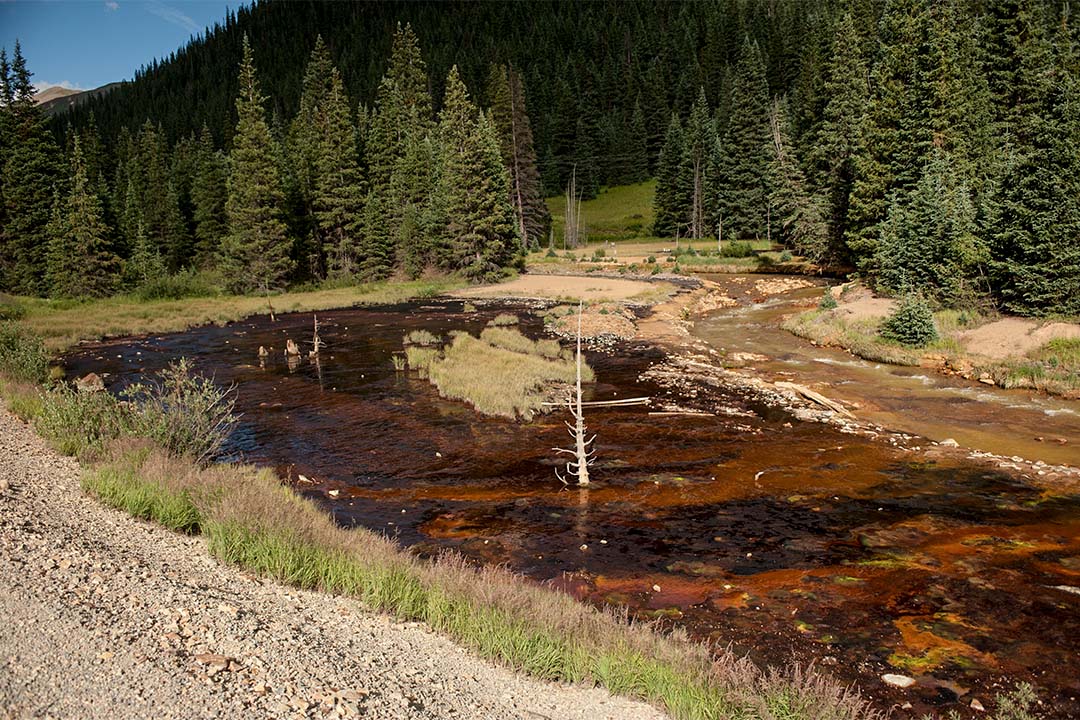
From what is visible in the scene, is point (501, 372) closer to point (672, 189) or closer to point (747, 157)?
point (747, 157)

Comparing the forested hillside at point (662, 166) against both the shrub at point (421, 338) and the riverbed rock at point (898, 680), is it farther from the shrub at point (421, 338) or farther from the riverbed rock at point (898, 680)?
the riverbed rock at point (898, 680)

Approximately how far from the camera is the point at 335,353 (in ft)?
101

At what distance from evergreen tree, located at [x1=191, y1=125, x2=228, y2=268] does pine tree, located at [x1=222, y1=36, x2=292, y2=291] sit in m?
12.9

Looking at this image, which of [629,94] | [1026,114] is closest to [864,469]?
[1026,114]

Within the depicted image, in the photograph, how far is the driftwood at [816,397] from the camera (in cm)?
2014

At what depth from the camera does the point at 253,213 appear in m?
52.8

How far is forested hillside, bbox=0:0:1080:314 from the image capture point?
96.6ft

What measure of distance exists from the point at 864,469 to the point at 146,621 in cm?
1421

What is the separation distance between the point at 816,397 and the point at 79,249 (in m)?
49.9

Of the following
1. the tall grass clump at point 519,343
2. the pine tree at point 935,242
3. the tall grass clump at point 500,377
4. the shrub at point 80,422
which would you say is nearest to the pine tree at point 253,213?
the tall grass clump at point 519,343

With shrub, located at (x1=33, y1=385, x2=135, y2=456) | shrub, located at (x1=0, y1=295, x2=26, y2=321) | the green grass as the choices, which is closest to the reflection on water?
shrub, located at (x1=33, y1=385, x2=135, y2=456)

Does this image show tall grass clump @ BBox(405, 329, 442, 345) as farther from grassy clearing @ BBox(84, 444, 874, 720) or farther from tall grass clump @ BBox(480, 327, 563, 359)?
grassy clearing @ BBox(84, 444, 874, 720)

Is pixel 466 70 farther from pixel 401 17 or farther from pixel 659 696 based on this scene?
pixel 659 696

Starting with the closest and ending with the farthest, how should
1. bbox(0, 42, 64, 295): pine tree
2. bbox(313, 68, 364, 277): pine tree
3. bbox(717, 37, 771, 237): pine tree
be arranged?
bbox(0, 42, 64, 295): pine tree < bbox(313, 68, 364, 277): pine tree < bbox(717, 37, 771, 237): pine tree
